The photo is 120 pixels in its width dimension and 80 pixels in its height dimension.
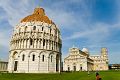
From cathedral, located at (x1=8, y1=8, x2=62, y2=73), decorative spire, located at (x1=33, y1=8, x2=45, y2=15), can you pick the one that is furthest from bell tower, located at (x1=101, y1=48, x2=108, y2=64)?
decorative spire, located at (x1=33, y1=8, x2=45, y2=15)

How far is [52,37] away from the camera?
75.1 m

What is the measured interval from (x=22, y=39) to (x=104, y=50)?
90.5 metres

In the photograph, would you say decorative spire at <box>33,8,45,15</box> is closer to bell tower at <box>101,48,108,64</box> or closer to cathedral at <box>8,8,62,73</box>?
cathedral at <box>8,8,62,73</box>

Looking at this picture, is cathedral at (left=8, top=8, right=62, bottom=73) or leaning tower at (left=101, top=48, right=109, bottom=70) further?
leaning tower at (left=101, top=48, right=109, bottom=70)

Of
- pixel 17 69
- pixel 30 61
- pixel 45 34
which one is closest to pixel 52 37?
pixel 45 34

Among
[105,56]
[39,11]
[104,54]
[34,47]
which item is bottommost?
[105,56]

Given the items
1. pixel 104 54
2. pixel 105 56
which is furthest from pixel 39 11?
pixel 105 56

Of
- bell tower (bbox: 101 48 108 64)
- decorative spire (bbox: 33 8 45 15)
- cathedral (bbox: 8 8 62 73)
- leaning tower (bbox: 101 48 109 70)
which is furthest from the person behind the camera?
bell tower (bbox: 101 48 108 64)

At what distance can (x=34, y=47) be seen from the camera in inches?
2766

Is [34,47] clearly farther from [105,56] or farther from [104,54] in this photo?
[105,56]

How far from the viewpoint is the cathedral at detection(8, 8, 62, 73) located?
69688 mm

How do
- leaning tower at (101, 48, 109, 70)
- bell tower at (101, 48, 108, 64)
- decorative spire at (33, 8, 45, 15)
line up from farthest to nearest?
bell tower at (101, 48, 108, 64) → leaning tower at (101, 48, 109, 70) → decorative spire at (33, 8, 45, 15)

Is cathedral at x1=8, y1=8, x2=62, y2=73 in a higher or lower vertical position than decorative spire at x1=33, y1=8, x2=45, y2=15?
lower

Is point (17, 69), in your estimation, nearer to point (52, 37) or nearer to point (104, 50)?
point (52, 37)
